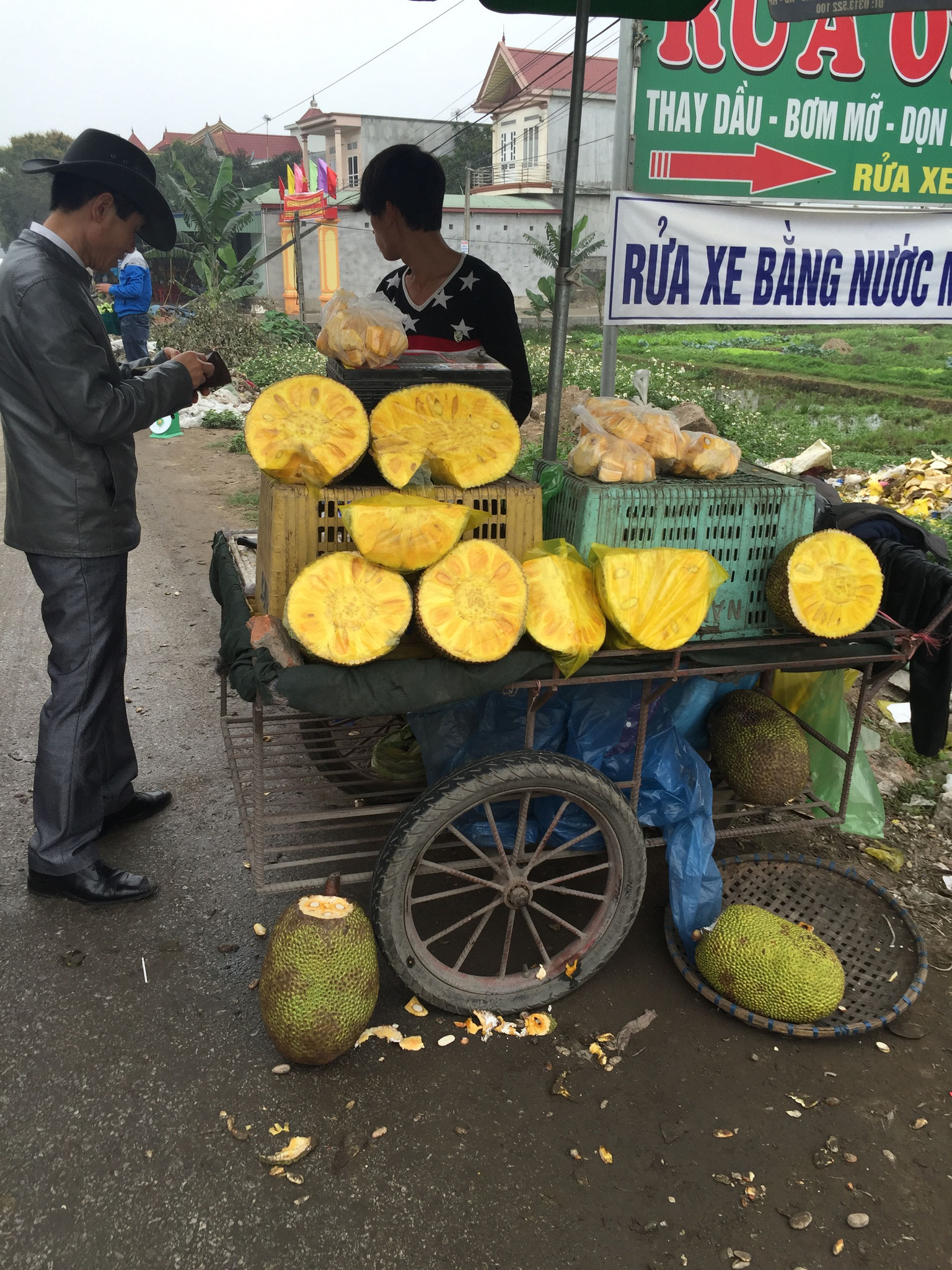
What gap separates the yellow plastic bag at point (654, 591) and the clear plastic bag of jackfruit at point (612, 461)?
8.6 inches

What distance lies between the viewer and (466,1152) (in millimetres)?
1922

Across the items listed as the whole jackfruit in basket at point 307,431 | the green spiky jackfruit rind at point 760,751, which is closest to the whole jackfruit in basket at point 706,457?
the green spiky jackfruit rind at point 760,751

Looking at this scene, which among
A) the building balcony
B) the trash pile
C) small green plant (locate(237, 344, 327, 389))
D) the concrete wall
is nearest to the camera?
the trash pile

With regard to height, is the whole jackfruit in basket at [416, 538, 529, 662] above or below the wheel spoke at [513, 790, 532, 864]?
above

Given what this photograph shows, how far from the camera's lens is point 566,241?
2.55 metres

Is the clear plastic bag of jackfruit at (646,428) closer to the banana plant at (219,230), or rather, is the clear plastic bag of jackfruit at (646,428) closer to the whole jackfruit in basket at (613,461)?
the whole jackfruit in basket at (613,461)

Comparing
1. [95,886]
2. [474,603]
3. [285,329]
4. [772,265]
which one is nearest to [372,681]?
[474,603]

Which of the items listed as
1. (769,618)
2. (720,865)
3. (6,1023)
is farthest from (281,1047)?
(769,618)

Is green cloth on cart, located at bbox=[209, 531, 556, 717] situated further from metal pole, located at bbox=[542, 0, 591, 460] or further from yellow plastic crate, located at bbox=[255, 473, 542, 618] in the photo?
metal pole, located at bbox=[542, 0, 591, 460]

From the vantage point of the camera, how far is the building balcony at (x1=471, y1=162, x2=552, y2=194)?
34781mm

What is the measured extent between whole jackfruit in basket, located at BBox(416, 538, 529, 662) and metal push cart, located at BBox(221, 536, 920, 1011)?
0.13m

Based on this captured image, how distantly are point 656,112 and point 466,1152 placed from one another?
354 centimetres

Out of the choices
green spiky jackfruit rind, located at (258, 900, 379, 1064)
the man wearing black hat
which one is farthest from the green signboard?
green spiky jackfruit rind, located at (258, 900, 379, 1064)

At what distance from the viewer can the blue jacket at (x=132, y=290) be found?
949cm
